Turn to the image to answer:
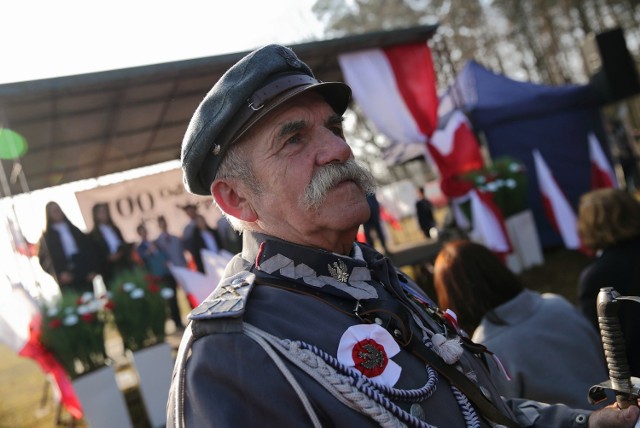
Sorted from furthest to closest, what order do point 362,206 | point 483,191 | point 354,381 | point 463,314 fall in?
1. point 483,191
2. point 463,314
3. point 362,206
4. point 354,381

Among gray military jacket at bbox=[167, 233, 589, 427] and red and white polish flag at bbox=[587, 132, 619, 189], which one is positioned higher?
gray military jacket at bbox=[167, 233, 589, 427]

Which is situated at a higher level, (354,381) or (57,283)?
(57,283)

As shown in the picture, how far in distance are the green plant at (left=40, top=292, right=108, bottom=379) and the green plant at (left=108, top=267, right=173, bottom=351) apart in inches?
8.3

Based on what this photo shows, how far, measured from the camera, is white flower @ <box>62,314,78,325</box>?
489cm

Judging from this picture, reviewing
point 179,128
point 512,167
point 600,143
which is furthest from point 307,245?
point 600,143

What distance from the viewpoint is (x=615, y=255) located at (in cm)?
309

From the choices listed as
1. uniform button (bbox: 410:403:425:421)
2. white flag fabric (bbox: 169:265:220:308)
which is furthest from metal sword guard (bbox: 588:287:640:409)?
white flag fabric (bbox: 169:265:220:308)

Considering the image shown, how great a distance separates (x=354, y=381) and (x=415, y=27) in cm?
815

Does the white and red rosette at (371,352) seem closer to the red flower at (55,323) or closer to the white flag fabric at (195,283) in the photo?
the red flower at (55,323)

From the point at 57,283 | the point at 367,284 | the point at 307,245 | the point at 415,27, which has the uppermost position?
the point at 415,27

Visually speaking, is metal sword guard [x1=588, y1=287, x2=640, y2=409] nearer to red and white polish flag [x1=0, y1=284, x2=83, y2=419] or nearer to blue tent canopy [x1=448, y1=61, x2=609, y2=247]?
red and white polish flag [x1=0, y1=284, x2=83, y2=419]

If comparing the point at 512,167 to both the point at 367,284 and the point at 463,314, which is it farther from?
the point at 367,284

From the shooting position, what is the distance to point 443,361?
4.49 ft

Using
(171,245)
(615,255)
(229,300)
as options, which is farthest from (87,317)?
(615,255)
